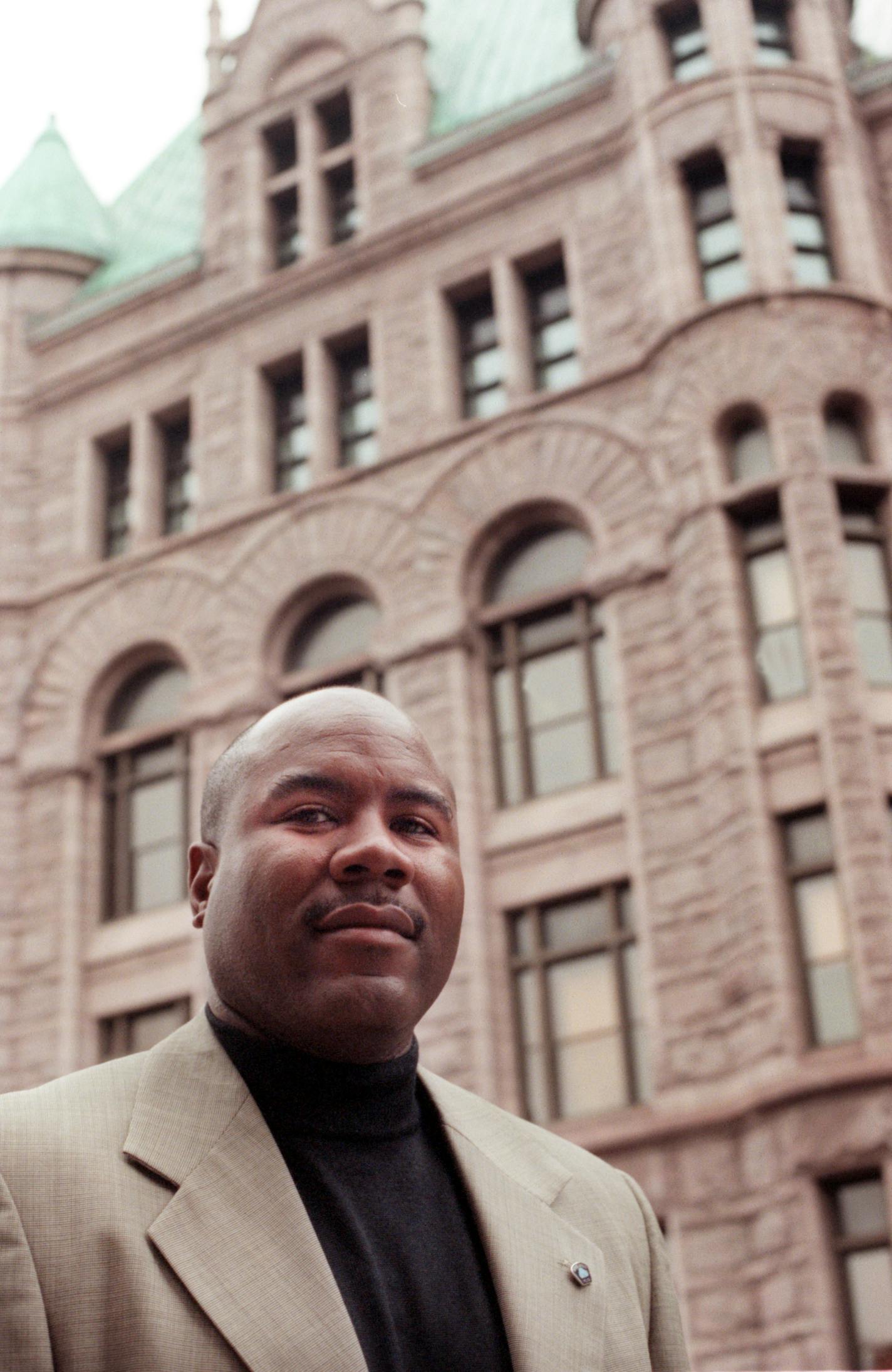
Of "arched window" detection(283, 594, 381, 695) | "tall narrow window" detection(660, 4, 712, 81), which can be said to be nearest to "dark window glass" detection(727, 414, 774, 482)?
"arched window" detection(283, 594, 381, 695)

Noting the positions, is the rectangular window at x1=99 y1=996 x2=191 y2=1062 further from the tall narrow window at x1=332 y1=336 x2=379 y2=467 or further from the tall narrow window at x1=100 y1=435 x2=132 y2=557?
the tall narrow window at x1=332 y1=336 x2=379 y2=467

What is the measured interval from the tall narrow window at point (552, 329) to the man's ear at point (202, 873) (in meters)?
16.8

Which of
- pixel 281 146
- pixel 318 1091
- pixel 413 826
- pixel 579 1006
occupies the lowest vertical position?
pixel 318 1091

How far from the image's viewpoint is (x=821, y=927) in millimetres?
14562

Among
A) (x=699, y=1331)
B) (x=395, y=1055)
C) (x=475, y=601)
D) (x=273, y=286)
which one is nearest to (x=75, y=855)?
(x=475, y=601)

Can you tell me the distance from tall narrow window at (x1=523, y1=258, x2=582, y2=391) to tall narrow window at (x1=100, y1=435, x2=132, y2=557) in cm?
598

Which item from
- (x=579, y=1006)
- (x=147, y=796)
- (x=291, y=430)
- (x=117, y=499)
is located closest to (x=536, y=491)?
(x=291, y=430)

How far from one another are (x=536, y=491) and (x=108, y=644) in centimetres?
604

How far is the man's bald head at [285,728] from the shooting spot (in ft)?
8.09

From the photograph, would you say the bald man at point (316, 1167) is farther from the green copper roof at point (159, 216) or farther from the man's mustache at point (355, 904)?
the green copper roof at point (159, 216)

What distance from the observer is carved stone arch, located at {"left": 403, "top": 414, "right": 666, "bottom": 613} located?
57.5ft

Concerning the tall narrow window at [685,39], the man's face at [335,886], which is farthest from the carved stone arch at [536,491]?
the man's face at [335,886]

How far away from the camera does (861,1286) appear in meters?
13.3

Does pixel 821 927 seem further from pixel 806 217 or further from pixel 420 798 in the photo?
pixel 420 798
